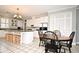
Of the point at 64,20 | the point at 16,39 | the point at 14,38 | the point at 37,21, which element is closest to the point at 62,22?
the point at 64,20

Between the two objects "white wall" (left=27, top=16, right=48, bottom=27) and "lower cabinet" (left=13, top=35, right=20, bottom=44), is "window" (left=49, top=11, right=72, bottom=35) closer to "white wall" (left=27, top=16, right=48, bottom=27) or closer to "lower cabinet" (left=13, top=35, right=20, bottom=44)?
"lower cabinet" (left=13, top=35, right=20, bottom=44)

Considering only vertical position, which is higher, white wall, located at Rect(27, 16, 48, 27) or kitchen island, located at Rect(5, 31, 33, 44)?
white wall, located at Rect(27, 16, 48, 27)

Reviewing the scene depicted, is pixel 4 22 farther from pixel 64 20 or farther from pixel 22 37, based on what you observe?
pixel 64 20

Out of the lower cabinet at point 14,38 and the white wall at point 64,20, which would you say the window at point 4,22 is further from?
the white wall at point 64,20

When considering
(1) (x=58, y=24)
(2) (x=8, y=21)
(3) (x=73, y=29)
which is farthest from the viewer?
(2) (x=8, y=21)

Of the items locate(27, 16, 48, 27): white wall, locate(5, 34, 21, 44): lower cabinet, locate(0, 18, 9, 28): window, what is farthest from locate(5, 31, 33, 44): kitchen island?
locate(0, 18, 9, 28): window

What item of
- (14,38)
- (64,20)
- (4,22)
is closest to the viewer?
(64,20)

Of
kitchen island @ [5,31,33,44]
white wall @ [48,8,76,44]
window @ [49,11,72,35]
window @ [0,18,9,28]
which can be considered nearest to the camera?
white wall @ [48,8,76,44]

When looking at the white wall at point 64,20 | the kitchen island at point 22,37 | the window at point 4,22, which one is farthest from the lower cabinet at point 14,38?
the window at point 4,22

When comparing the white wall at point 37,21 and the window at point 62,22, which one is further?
the white wall at point 37,21
